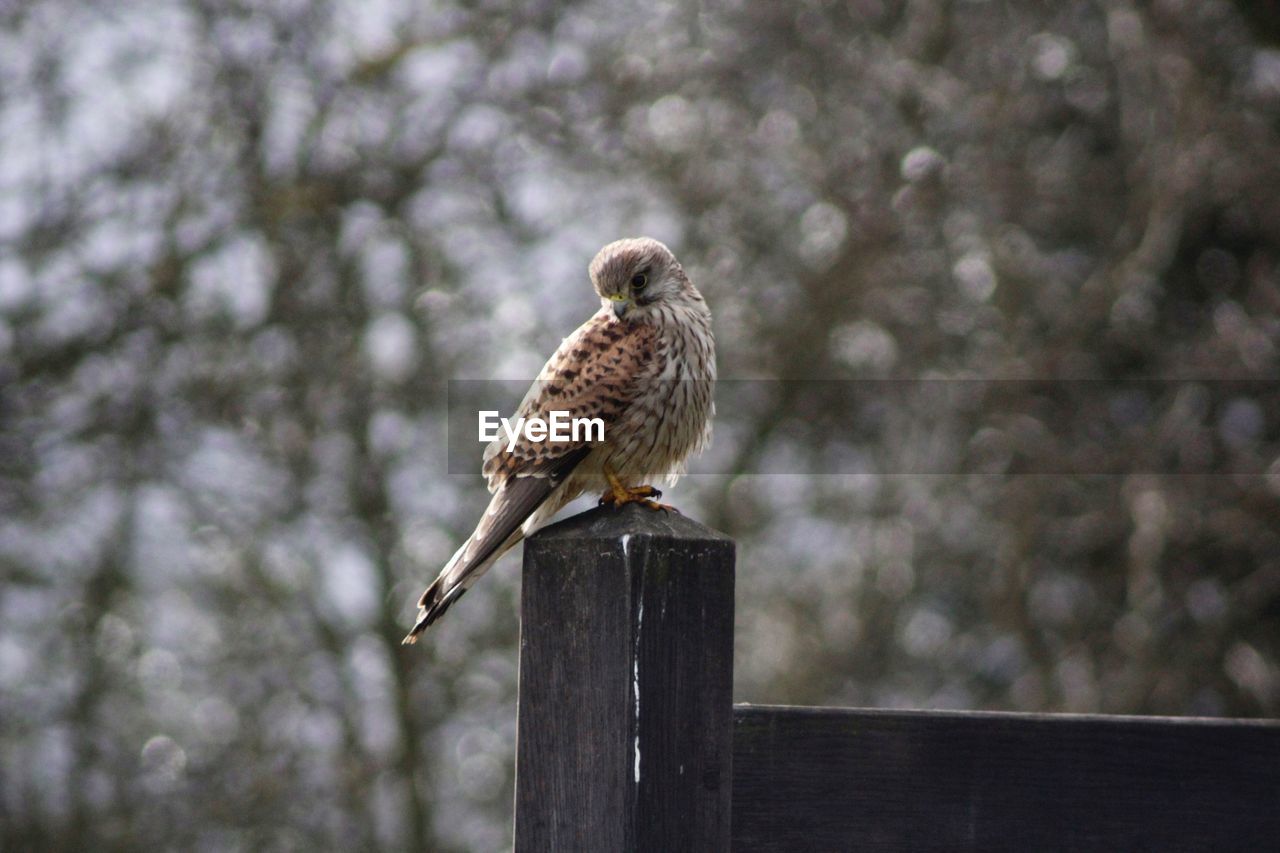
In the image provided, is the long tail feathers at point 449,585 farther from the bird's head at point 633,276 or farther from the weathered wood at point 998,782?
the bird's head at point 633,276

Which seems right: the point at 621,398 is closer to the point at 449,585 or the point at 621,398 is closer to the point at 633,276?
the point at 633,276

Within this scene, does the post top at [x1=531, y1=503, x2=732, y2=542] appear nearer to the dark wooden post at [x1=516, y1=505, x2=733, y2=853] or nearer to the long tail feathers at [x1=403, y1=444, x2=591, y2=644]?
the dark wooden post at [x1=516, y1=505, x2=733, y2=853]

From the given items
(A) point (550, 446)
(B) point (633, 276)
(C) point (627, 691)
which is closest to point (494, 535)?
(A) point (550, 446)

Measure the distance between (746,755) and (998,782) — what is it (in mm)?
264

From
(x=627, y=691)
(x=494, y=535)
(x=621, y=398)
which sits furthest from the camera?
(x=621, y=398)

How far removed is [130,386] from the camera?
23.8 ft

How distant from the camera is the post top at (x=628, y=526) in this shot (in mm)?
1383

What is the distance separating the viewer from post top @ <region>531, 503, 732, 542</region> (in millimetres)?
1383

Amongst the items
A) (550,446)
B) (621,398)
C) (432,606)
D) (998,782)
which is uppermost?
(621,398)

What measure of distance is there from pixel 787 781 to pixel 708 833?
158 millimetres

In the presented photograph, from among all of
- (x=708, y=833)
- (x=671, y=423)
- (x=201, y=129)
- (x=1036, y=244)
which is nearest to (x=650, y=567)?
Answer: (x=708, y=833)

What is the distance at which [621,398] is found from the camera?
2.53 meters

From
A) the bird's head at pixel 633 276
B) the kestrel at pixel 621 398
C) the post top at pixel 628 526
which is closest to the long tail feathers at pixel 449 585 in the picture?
the kestrel at pixel 621 398

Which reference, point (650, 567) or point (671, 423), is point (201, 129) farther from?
point (650, 567)
